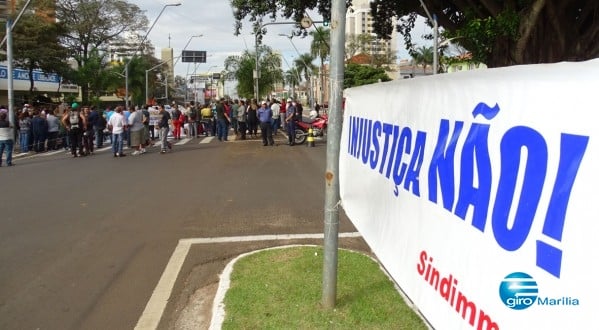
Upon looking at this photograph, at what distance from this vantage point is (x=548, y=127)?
195 cm

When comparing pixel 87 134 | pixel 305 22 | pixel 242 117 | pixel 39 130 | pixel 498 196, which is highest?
pixel 305 22

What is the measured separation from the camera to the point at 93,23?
171ft

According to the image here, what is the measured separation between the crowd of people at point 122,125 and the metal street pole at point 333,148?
1395 cm

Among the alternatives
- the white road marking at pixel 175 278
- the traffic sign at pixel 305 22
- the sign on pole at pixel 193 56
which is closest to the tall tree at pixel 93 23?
the sign on pole at pixel 193 56

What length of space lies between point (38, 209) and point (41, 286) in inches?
164

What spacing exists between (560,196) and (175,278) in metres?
4.41

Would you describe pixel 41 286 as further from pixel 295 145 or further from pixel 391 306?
pixel 295 145

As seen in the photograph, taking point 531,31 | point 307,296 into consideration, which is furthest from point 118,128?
point 307,296

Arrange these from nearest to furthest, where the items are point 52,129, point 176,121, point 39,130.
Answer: point 39,130
point 52,129
point 176,121

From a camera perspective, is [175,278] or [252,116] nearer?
[175,278]

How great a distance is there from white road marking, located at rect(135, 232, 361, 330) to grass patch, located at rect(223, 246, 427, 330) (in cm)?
10

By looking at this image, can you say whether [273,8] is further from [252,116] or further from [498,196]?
[498,196]

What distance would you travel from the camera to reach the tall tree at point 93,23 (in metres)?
50.4

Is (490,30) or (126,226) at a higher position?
(490,30)
